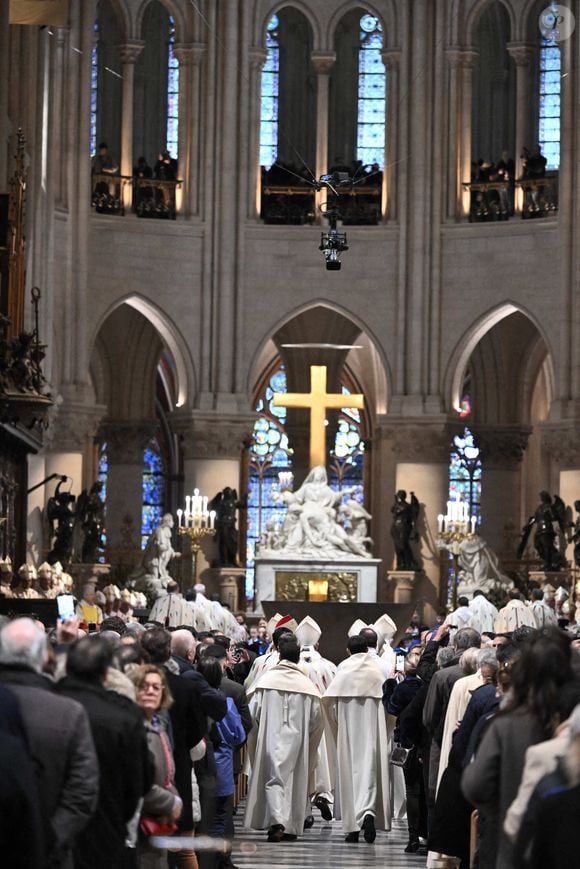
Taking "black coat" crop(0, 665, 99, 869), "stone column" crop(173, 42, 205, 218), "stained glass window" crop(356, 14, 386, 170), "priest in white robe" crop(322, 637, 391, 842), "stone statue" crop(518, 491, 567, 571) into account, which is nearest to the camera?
"black coat" crop(0, 665, 99, 869)

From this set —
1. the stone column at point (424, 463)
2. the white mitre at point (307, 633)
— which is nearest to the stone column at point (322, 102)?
the stone column at point (424, 463)

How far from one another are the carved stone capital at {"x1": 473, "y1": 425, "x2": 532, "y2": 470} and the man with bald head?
31.1 m

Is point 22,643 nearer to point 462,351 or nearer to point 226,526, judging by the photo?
point 226,526

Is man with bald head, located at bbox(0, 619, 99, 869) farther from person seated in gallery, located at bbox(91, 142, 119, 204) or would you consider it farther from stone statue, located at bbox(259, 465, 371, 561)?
person seated in gallery, located at bbox(91, 142, 119, 204)

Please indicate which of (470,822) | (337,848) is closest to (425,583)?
(337,848)

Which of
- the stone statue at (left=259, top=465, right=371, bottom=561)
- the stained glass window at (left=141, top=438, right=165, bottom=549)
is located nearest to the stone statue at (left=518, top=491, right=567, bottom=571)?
the stone statue at (left=259, top=465, right=371, bottom=561)

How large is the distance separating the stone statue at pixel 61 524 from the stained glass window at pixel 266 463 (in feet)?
32.6

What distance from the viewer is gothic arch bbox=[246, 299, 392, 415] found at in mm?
34250

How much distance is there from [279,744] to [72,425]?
18.7 meters

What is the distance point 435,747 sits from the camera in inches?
473

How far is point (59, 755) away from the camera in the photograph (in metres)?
6.30

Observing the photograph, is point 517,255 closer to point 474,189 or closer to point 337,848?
point 474,189

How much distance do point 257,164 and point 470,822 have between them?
2564 centimetres

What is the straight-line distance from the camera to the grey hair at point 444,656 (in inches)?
459
